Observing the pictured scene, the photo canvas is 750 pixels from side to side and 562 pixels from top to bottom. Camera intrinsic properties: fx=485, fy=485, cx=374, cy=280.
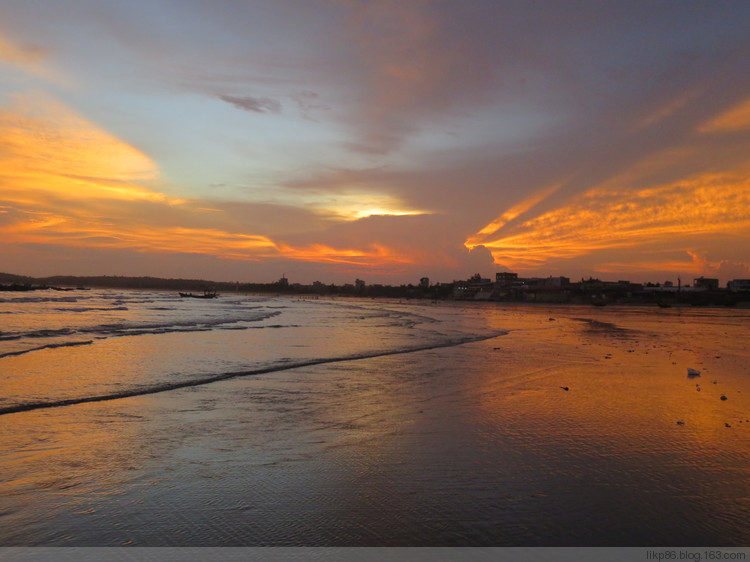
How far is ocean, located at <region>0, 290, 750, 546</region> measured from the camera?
16.7 feet

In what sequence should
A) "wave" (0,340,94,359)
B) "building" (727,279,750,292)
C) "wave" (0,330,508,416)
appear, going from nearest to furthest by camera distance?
1. "wave" (0,330,508,416)
2. "wave" (0,340,94,359)
3. "building" (727,279,750,292)

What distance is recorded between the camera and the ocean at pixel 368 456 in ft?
16.7

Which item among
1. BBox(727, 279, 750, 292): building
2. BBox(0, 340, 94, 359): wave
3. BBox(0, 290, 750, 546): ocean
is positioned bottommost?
BBox(0, 340, 94, 359): wave

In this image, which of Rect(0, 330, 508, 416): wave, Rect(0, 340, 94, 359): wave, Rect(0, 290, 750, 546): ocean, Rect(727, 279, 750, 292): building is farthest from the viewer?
Rect(727, 279, 750, 292): building

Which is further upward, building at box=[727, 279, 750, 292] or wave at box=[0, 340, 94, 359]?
building at box=[727, 279, 750, 292]

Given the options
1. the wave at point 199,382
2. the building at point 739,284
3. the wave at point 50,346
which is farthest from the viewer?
the building at point 739,284

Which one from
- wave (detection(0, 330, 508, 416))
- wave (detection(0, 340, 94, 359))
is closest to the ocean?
wave (detection(0, 330, 508, 416))

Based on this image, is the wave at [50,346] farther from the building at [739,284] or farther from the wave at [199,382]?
the building at [739,284]

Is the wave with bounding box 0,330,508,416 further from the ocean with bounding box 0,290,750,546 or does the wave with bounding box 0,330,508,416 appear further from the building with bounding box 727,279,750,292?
the building with bounding box 727,279,750,292

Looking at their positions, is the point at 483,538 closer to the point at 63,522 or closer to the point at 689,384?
the point at 63,522

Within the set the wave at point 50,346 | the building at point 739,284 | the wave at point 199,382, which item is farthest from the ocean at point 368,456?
the building at point 739,284

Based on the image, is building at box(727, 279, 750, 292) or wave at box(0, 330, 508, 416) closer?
wave at box(0, 330, 508, 416)

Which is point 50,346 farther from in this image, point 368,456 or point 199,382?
point 368,456

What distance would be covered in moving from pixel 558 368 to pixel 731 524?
11.9m
